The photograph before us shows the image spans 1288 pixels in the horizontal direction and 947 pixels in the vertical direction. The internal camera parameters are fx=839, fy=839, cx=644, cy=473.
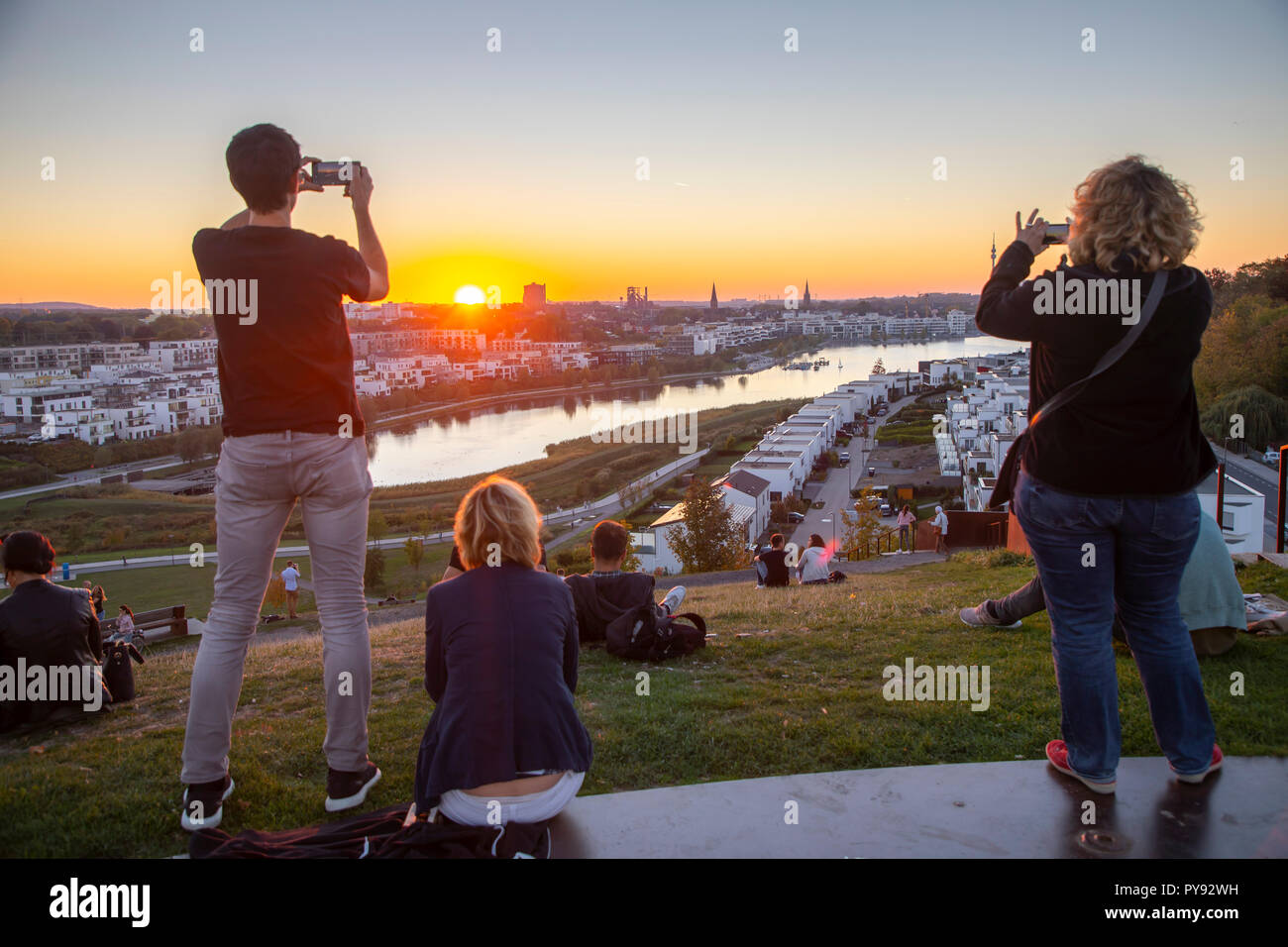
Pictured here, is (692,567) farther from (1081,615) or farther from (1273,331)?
(1273,331)

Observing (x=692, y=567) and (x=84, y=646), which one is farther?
(x=692, y=567)

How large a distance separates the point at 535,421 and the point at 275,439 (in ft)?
226

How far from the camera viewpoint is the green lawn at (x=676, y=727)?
2520 millimetres

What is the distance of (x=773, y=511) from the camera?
34594mm

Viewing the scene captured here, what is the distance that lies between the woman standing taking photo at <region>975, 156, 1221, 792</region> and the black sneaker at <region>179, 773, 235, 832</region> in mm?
2410

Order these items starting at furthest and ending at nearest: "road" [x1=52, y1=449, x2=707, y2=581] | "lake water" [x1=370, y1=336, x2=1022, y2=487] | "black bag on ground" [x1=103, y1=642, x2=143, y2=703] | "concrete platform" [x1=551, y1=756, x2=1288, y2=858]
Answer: "lake water" [x1=370, y1=336, x2=1022, y2=487], "road" [x1=52, y1=449, x2=707, y2=581], "black bag on ground" [x1=103, y1=642, x2=143, y2=703], "concrete platform" [x1=551, y1=756, x2=1288, y2=858]

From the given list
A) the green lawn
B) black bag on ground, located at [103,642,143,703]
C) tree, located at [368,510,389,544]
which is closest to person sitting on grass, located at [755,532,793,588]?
the green lawn

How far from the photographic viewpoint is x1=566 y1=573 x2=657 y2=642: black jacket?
4.52 m

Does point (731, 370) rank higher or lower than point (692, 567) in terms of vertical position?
higher

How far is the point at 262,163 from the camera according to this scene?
2305 mm

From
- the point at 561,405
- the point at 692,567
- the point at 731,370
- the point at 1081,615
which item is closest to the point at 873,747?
the point at 1081,615

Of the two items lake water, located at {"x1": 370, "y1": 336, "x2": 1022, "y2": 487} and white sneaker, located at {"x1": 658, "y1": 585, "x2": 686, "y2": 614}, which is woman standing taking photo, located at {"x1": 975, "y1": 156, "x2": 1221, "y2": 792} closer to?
white sneaker, located at {"x1": 658, "y1": 585, "x2": 686, "y2": 614}

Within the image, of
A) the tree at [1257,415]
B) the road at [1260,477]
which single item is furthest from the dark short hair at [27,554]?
the tree at [1257,415]
